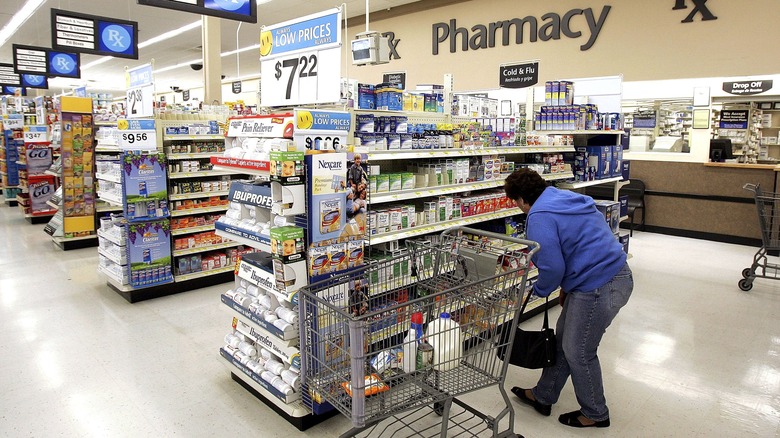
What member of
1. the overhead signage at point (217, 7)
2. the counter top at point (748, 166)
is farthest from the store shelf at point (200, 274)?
the counter top at point (748, 166)

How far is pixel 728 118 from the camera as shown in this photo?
1114cm

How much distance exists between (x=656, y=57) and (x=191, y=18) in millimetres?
10861

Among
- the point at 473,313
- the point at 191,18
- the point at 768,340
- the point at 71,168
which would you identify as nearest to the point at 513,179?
the point at 473,313

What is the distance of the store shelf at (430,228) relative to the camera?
11.9 feet

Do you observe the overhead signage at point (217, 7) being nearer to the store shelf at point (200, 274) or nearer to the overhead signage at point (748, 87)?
the store shelf at point (200, 274)

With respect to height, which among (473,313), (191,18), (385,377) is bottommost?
(385,377)

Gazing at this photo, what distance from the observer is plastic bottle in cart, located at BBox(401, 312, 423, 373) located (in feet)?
8.20

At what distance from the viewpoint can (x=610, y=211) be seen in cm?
597

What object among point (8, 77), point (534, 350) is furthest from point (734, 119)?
point (8, 77)

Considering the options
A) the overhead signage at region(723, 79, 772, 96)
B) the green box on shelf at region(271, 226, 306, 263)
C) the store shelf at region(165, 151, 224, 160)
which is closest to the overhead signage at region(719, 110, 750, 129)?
the overhead signage at region(723, 79, 772, 96)

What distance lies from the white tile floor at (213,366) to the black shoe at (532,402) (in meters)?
0.06

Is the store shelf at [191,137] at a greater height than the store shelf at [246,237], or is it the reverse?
the store shelf at [191,137]

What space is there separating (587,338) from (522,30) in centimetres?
899

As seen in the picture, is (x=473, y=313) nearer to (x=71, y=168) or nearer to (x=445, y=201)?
(x=445, y=201)
